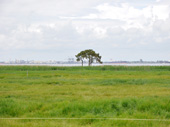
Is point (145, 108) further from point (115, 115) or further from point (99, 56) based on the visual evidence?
point (99, 56)

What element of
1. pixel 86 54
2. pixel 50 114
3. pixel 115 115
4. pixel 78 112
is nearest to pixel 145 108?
pixel 115 115

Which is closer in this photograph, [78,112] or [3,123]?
[3,123]

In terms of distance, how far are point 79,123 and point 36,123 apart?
4.90 ft

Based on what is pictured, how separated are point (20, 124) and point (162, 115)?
17.3 ft

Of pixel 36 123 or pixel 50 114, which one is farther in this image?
pixel 50 114

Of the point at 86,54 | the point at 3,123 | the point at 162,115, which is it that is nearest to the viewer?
the point at 3,123

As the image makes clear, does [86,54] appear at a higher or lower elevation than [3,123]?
higher

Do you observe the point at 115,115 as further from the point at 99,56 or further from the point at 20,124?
the point at 99,56

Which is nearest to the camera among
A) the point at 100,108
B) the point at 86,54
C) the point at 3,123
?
the point at 3,123

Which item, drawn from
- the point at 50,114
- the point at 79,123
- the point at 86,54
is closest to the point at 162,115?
the point at 79,123

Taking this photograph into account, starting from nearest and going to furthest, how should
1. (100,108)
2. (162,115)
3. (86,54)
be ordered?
(162,115) → (100,108) → (86,54)

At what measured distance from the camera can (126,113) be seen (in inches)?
360

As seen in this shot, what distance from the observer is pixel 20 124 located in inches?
320

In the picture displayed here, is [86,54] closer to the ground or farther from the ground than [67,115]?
farther from the ground
